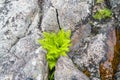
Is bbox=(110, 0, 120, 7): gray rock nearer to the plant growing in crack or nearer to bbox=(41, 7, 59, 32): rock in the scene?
the plant growing in crack

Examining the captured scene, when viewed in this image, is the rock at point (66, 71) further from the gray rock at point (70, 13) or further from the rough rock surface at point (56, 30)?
the gray rock at point (70, 13)

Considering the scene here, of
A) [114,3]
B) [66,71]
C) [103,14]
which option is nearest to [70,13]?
[103,14]

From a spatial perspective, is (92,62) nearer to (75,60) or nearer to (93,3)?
(75,60)

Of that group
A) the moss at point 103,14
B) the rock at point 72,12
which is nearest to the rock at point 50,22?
the rock at point 72,12

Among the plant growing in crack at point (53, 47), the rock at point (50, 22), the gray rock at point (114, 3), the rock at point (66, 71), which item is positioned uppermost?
the gray rock at point (114, 3)

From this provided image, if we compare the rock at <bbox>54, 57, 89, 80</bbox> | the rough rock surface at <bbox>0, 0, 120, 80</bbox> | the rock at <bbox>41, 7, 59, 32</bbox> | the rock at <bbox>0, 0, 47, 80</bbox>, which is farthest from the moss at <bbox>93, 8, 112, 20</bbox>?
the rock at <bbox>0, 0, 47, 80</bbox>

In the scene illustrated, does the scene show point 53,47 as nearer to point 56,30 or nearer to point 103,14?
point 56,30
